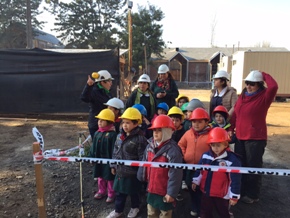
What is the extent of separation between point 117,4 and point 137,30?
23.2 feet

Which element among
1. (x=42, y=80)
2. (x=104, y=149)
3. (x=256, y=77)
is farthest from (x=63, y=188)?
(x=42, y=80)

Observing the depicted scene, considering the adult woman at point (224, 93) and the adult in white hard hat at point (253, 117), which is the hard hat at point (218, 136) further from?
the adult woman at point (224, 93)

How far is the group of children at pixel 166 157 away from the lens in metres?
2.90

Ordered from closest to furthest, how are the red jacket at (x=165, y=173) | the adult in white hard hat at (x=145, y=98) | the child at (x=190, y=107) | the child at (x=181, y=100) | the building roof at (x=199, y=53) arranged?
the red jacket at (x=165, y=173) → the child at (x=190, y=107) → the adult in white hard hat at (x=145, y=98) → the child at (x=181, y=100) → the building roof at (x=199, y=53)

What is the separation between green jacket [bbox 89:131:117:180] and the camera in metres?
3.77

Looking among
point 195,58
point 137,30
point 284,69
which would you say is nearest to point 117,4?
point 137,30

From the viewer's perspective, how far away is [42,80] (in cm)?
982

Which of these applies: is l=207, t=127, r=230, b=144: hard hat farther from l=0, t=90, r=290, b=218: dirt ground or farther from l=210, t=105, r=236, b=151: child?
l=0, t=90, r=290, b=218: dirt ground

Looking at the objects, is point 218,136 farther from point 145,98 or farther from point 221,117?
point 145,98

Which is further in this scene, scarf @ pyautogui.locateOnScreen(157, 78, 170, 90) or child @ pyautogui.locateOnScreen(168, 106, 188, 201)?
scarf @ pyautogui.locateOnScreen(157, 78, 170, 90)

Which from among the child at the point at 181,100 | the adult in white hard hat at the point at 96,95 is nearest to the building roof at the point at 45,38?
the adult in white hard hat at the point at 96,95

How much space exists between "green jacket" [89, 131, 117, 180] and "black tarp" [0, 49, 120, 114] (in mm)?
6139

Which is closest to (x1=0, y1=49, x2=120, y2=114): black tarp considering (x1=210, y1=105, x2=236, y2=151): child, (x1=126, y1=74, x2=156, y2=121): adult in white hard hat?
(x1=126, y1=74, x2=156, y2=121): adult in white hard hat

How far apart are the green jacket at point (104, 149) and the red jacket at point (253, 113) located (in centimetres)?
173
